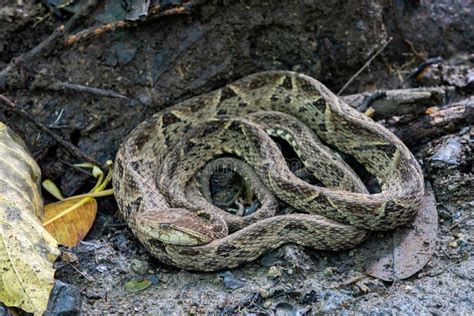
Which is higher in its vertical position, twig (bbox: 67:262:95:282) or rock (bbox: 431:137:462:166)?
twig (bbox: 67:262:95:282)

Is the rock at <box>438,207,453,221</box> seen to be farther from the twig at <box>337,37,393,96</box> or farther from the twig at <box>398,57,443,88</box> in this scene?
the twig at <box>398,57,443,88</box>

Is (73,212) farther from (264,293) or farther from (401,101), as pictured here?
(401,101)

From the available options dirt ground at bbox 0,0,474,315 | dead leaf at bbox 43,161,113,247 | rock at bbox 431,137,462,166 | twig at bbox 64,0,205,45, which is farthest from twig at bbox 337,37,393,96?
dead leaf at bbox 43,161,113,247

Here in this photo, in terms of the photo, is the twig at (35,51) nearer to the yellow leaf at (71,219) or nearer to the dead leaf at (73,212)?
the dead leaf at (73,212)

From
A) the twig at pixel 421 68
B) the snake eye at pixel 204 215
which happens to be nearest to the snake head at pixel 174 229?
the snake eye at pixel 204 215

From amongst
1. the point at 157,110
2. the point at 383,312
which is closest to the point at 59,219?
A: the point at 157,110

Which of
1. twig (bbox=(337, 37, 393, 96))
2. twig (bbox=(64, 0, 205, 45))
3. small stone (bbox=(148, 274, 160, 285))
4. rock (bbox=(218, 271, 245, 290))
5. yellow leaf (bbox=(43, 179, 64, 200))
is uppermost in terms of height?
twig (bbox=(64, 0, 205, 45))

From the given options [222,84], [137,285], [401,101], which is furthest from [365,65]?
[137,285]

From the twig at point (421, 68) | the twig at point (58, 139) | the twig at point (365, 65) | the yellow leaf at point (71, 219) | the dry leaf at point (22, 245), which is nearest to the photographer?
the dry leaf at point (22, 245)
